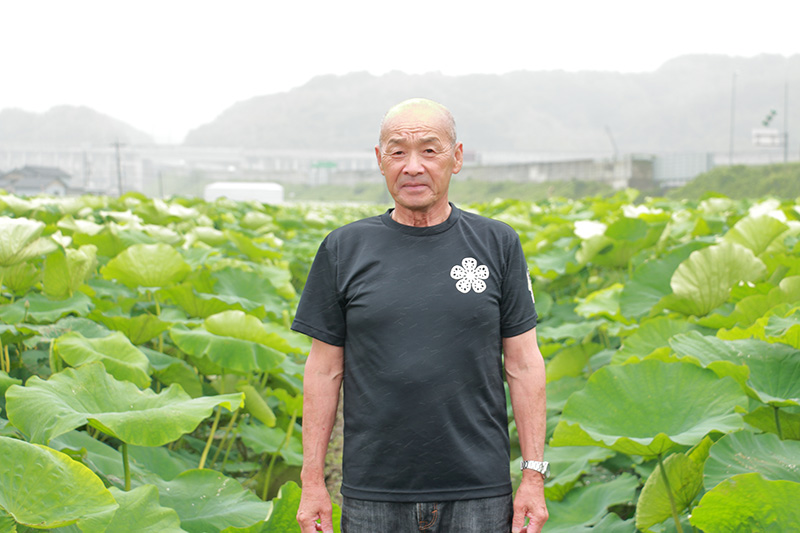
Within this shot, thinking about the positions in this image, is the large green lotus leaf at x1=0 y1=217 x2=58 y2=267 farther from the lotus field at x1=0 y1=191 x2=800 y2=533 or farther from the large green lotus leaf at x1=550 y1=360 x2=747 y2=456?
the large green lotus leaf at x1=550 y1=360 x2=747 y2=456

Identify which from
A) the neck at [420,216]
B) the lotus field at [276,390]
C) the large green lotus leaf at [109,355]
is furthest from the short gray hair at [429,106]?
the large green lotus leaf at [109,355]

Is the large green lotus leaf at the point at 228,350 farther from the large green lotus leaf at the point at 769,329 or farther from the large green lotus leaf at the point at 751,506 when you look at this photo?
the large green lotus leaf at the point at 751,506

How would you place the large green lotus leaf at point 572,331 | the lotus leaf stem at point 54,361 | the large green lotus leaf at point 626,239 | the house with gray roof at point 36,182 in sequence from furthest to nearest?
the house with gray roof at point 36,182, the large green lotus leaf at point 626,239, the large green lotus leaf at point 572,331, the lotus leaf stem at point 54,361

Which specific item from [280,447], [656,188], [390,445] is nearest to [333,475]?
[280,447]

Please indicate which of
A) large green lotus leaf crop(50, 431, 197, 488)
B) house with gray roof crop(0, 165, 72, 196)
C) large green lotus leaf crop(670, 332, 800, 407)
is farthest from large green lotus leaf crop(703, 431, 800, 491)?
house with gray roof crop(0, 165, 72, 196)

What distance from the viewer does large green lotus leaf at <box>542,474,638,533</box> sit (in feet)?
5.70

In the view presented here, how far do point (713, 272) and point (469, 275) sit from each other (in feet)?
4.37

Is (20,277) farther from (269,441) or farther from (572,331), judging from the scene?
(572,331)

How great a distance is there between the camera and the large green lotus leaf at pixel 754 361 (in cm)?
152

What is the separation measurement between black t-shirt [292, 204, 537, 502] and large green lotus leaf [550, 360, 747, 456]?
0.23 m

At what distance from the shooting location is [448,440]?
1281 millimetres

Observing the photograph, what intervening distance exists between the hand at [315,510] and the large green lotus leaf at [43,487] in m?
0.38

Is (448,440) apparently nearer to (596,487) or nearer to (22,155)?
(596,487)

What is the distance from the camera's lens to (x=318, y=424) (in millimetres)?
1387
